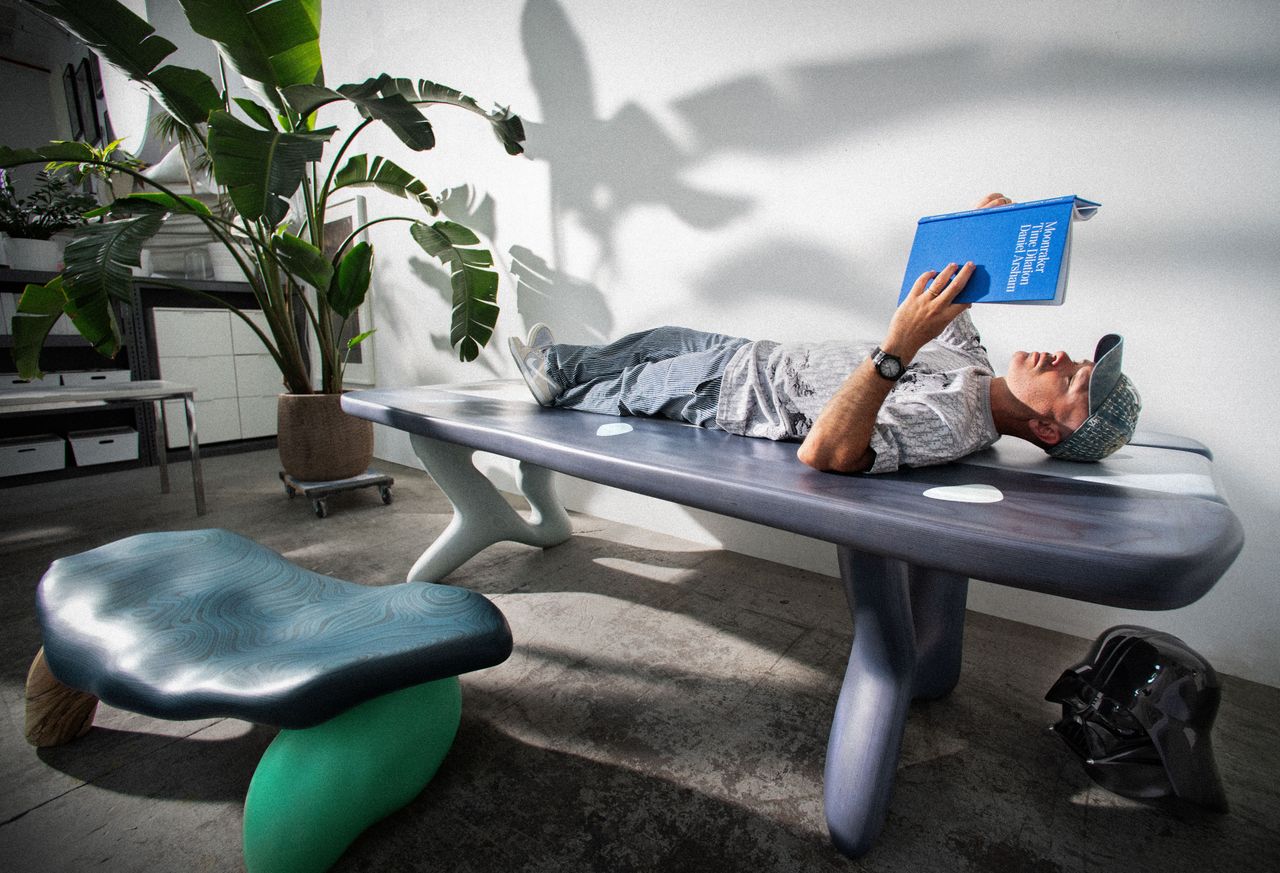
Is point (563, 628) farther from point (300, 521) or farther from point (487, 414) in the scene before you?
point (300, 521)

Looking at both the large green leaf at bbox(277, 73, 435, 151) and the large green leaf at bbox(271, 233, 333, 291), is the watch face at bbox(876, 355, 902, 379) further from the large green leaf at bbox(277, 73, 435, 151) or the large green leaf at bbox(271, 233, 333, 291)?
the large green leaf at bbox(271, 233, 333, 291)

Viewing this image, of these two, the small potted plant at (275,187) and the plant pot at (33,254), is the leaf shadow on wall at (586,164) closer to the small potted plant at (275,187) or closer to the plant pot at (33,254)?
the small potted plant at (275,187)

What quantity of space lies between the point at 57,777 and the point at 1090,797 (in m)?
1.86

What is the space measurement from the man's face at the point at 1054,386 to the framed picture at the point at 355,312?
3.32m

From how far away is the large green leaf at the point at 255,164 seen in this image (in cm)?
163

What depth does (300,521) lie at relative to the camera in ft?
8.02

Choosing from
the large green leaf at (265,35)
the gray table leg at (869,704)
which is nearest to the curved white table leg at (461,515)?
the gray table leg at (869,704)

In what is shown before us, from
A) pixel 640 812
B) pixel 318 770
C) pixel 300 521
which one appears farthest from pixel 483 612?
pixel 300 521

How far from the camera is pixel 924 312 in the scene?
0.86 m

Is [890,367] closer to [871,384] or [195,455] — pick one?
[871,384]

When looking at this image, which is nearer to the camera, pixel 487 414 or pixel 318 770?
pixel 318 770

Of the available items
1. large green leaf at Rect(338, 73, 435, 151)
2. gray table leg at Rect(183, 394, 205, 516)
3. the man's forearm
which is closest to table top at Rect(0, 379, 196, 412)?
gray table leg at Rect(183, 394, 205, 516)

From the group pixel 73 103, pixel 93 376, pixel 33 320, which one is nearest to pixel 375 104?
Answer: pixel 33 320

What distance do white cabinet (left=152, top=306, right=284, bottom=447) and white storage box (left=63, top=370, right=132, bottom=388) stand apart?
0.58 feet
